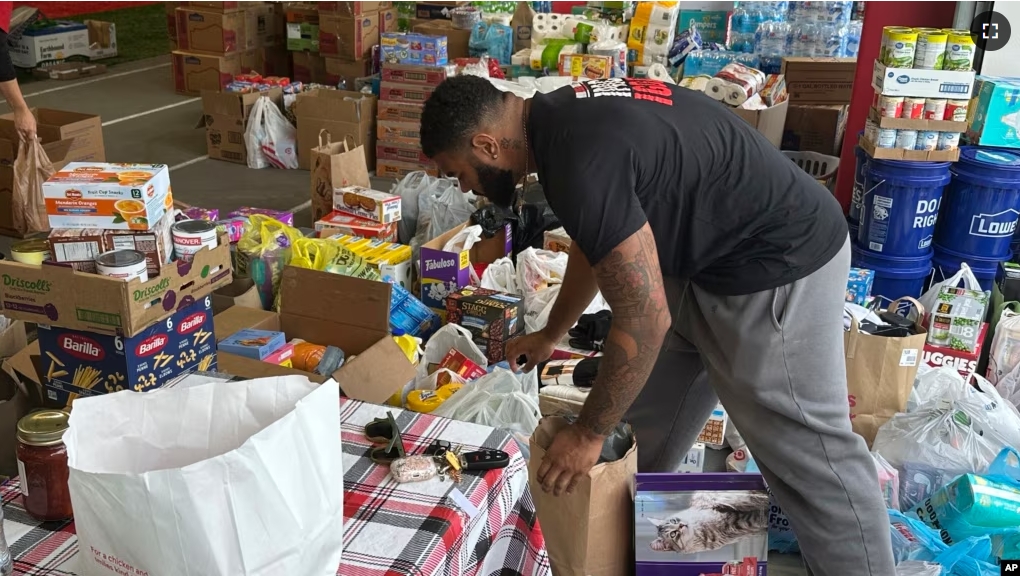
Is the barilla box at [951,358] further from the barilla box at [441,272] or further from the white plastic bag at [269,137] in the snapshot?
the white plastic bag at [269,137]

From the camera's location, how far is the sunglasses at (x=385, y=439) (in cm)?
155

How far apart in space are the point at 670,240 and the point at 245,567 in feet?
3.90

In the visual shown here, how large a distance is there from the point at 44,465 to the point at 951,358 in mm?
3344

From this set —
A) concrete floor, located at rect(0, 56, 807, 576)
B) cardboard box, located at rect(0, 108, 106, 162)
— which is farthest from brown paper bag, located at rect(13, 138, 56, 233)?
concrete floor, located at rect(0, 56, 807, 576)

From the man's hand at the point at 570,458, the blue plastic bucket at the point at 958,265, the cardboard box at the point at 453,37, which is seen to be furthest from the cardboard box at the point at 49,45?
the man's hand at the point at 570,458

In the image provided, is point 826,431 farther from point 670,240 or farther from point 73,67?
point 73,67

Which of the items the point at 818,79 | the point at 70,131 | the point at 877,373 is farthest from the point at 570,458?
the point at 818,79

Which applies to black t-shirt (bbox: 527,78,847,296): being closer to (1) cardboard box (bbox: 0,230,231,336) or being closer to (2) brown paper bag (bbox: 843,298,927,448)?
(1) cardboard box (bbox: 0,230,231,336)

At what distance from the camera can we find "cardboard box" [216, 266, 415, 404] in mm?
2801

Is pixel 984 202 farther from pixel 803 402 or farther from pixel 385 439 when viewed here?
pixel 385 439

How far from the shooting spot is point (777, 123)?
6105mm

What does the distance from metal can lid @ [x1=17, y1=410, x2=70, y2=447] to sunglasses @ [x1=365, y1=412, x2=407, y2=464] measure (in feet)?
1.62

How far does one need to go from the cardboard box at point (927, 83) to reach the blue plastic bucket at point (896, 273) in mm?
773

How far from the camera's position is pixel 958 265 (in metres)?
4.34
